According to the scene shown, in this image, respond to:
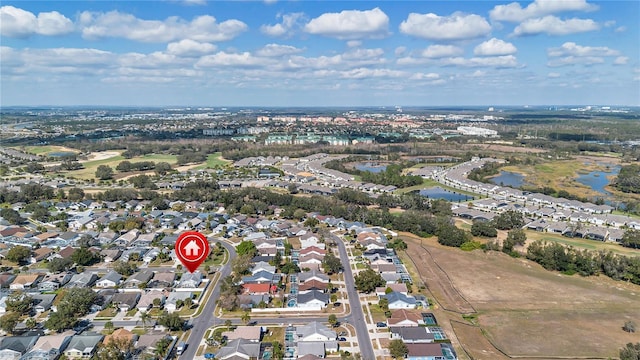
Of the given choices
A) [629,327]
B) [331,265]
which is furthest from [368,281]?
[629,327]

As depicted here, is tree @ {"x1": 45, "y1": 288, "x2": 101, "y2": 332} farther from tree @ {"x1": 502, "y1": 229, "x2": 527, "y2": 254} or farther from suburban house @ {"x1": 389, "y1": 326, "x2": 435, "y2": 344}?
tree @ {"x1": 502, "y1": 229, "x2": 527, "y2": 254}

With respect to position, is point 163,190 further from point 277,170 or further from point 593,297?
point 593,297

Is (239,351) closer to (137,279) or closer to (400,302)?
(400,302)

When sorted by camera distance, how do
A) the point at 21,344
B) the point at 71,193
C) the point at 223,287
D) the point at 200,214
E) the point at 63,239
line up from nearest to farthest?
1. the point at 21,344
2. the point at 223,287
3. the point at 63,239
4. the point at 200,214
5. the point at 71,193

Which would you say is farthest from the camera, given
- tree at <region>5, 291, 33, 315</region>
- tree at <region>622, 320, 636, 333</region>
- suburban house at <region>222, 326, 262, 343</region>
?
tree at <region>5, 291, 33, 315</region>

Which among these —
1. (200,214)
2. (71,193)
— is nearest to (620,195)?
(200,214)

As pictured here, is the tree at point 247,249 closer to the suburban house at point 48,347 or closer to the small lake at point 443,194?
the suburban house at point 48,347

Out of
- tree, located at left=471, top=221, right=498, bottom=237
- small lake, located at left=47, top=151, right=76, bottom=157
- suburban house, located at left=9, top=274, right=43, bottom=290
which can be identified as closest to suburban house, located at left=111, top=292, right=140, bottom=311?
suburban house, located at left=9, top=274, right=43, bottom=290
